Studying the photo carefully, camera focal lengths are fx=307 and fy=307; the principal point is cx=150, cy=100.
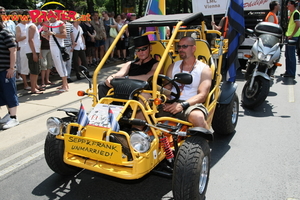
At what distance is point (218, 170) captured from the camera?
3928 mm

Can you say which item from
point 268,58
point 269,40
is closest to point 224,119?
point 268,58

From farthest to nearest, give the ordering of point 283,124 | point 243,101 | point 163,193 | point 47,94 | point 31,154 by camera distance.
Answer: point 47,94
point 243,101
point 283,124
point 31,154
point 163,193

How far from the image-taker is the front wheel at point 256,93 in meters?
6.14

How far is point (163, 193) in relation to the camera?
11.3 ft

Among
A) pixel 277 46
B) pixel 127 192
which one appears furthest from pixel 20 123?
pixel 277 46

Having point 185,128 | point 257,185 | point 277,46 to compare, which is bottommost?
point 257,185

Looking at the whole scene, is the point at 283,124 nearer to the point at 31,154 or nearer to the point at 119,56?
the point at 31,154

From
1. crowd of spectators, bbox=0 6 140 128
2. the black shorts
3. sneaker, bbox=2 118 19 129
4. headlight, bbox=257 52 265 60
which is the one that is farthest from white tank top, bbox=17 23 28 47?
headlight, bbox=257 52 265 60

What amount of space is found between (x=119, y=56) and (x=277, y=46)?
764 cm

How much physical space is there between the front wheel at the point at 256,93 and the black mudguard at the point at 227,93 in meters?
1.41

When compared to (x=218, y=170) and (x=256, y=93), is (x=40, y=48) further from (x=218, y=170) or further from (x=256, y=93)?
(x=218, y=170)

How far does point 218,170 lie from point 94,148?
1.79m

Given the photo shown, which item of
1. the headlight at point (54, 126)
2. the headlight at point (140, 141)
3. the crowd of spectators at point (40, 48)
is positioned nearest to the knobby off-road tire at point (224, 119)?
the headlight at point (140, 141)

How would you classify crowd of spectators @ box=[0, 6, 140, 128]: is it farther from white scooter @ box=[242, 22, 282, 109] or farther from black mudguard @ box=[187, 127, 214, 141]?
black mudguard @ box=[187, 127, 214, 141]
